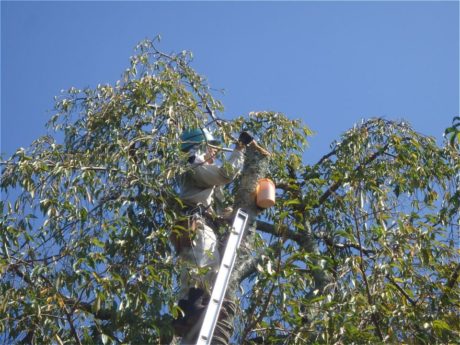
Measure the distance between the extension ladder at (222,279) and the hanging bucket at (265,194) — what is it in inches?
7.6

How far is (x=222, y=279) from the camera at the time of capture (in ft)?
19.4

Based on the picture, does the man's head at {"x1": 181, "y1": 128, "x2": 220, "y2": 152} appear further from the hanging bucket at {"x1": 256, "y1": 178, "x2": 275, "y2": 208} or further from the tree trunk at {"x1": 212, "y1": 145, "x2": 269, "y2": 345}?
the hanging bucket at {"x1": 256, "y1": 178, "x2": 275, "y2": 208}

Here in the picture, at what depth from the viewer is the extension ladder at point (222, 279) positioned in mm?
5652

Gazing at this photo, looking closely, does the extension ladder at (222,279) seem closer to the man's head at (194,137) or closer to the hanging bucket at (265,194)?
the hanging bucket at (265,194)

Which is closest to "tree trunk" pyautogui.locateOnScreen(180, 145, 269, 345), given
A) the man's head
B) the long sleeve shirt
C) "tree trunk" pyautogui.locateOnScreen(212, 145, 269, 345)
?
"tree trunk" pyautogui.locateOnScreen(212, 145, 269, 345)

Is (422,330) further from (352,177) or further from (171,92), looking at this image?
(171,92)

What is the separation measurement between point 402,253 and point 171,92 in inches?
79.9

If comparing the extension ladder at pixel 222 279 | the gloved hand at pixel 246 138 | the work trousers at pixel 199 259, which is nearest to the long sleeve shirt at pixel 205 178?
the gloved hand at pixel 246 138

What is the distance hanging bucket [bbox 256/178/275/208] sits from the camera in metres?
6.52

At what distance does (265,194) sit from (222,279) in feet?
2.72

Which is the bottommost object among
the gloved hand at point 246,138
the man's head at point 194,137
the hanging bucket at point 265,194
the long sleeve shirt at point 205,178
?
the hanging bucket at point 265,194

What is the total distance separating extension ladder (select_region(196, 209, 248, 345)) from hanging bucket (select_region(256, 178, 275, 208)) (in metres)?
0.19

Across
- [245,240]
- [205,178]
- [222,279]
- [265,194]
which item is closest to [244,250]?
[245,240]

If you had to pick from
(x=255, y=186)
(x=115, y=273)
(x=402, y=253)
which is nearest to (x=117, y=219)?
(x=115, y=273)
